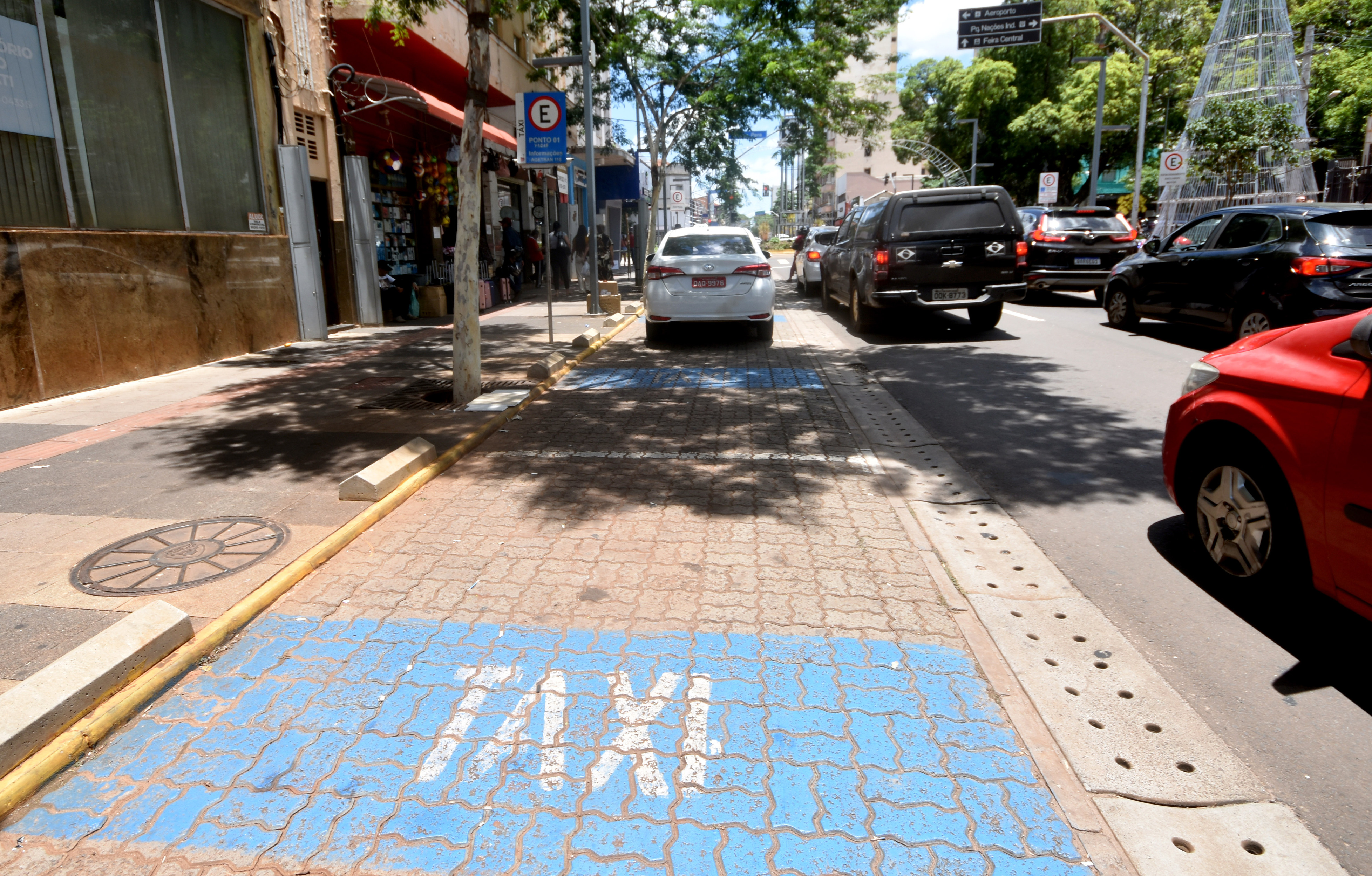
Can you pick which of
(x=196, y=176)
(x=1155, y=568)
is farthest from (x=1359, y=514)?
(x=196, y=176)

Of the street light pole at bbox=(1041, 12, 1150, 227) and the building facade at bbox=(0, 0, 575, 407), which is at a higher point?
the street light pole at bbox=(1041, 12, 1150, 227)

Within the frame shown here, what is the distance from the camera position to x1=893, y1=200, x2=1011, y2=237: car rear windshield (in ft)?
38.2

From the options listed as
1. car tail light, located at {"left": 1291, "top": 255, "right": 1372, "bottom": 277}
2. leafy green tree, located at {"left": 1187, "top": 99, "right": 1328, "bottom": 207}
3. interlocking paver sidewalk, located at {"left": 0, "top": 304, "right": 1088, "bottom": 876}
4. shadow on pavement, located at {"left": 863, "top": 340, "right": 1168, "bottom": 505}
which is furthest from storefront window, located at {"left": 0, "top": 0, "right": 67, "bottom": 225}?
leafy green tree, located at {"left": 1187, "top": 99, "right": 1328, "bottom": 207}

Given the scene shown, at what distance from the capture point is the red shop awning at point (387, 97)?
42.9ft

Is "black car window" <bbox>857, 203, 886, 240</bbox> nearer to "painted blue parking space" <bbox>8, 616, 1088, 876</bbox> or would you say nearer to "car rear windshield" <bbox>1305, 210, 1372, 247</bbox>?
"car rear windshield" <bbox>1305, 210, 1372, 247</bbox>

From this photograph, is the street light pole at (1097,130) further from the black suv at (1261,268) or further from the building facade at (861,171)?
the building facade at (861,171)

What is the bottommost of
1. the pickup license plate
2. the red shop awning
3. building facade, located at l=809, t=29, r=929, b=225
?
the pickup license plate

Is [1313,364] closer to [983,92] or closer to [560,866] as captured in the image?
[560,866]

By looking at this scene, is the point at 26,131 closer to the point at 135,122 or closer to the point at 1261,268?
the point at 135,122

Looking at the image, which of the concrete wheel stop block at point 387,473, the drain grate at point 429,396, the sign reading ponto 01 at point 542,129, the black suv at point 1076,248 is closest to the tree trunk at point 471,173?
the drain grate at point 429,396

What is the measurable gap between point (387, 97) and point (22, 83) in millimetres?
6458

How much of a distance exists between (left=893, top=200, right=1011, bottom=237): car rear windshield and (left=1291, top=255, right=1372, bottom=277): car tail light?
3788 mm

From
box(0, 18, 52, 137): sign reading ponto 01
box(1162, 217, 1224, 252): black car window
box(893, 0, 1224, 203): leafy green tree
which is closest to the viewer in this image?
box(0, 18, 52, 137): sign reading ponto 01

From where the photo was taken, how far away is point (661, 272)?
11672mm
